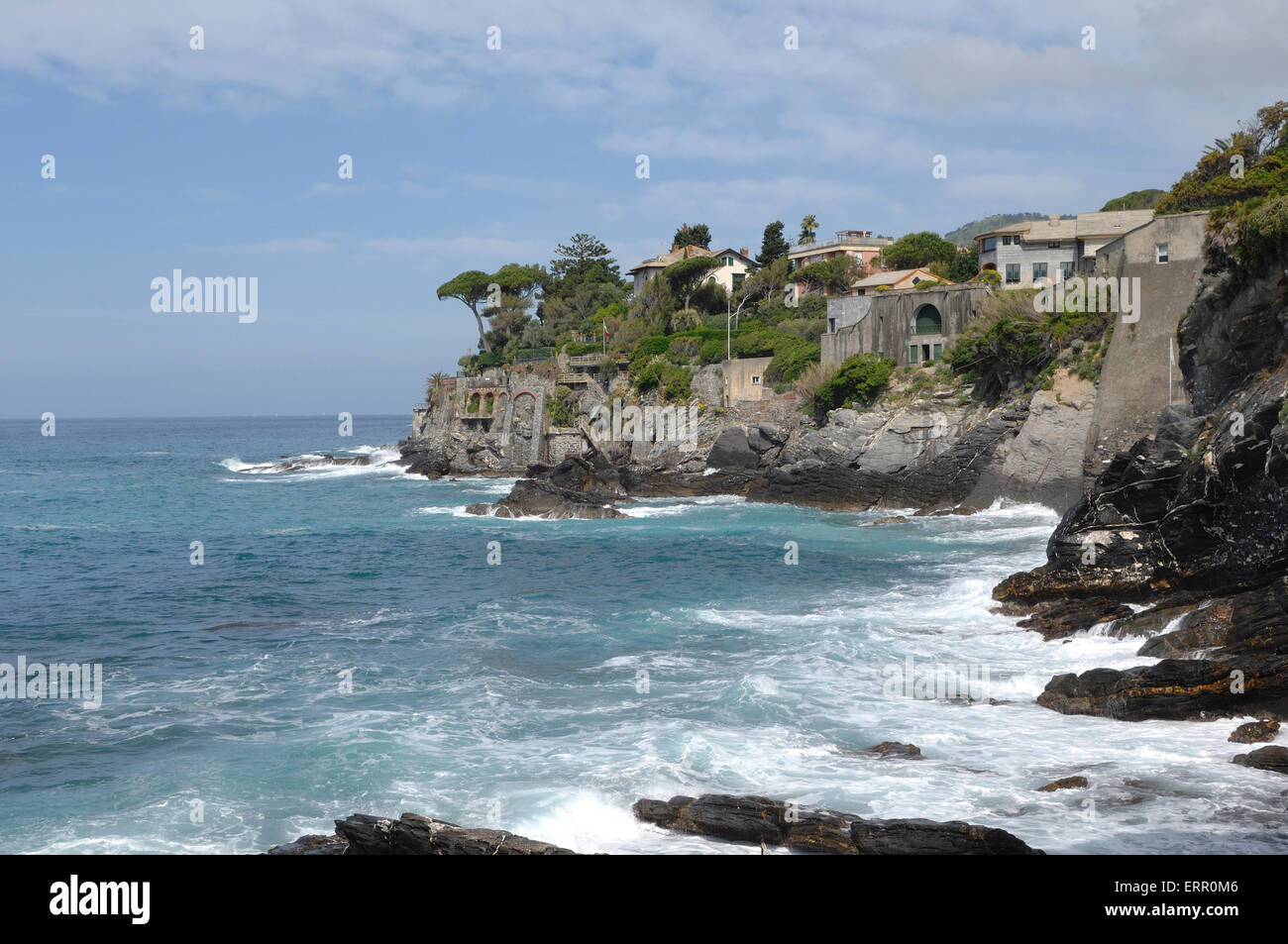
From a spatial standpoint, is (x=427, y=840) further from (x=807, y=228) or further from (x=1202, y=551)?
(x=807, y=228)

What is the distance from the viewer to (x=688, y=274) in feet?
215

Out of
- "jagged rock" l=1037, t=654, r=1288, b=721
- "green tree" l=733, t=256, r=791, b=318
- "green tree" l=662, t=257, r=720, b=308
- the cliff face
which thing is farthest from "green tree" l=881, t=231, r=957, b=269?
"jagged rock" l=1037, t=654, r=1288, b=721

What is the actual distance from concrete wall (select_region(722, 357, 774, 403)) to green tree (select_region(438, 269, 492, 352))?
27.9 m

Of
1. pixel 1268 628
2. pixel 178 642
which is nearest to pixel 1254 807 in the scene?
pixel 1268 628

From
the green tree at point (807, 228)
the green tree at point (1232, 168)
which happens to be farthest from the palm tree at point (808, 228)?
the green tree at point (1232, 168)

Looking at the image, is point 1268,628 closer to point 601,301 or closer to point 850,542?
point 850,542

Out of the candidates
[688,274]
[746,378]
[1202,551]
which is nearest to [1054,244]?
[746,378]

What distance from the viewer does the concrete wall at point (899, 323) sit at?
149 feet

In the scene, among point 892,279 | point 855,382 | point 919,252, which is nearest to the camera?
point 855,382

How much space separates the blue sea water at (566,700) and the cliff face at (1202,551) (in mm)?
661

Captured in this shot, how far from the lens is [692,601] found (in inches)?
933

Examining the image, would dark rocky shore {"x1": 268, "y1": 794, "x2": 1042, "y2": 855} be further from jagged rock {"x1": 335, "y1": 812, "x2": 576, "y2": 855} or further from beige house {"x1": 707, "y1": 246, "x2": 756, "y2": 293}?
beige house {"x1": 707, "y1": 246, "x2": 756, "y2": 293}

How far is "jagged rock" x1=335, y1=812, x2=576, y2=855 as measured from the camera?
31.8ft

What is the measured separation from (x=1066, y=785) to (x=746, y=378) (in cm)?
3966
